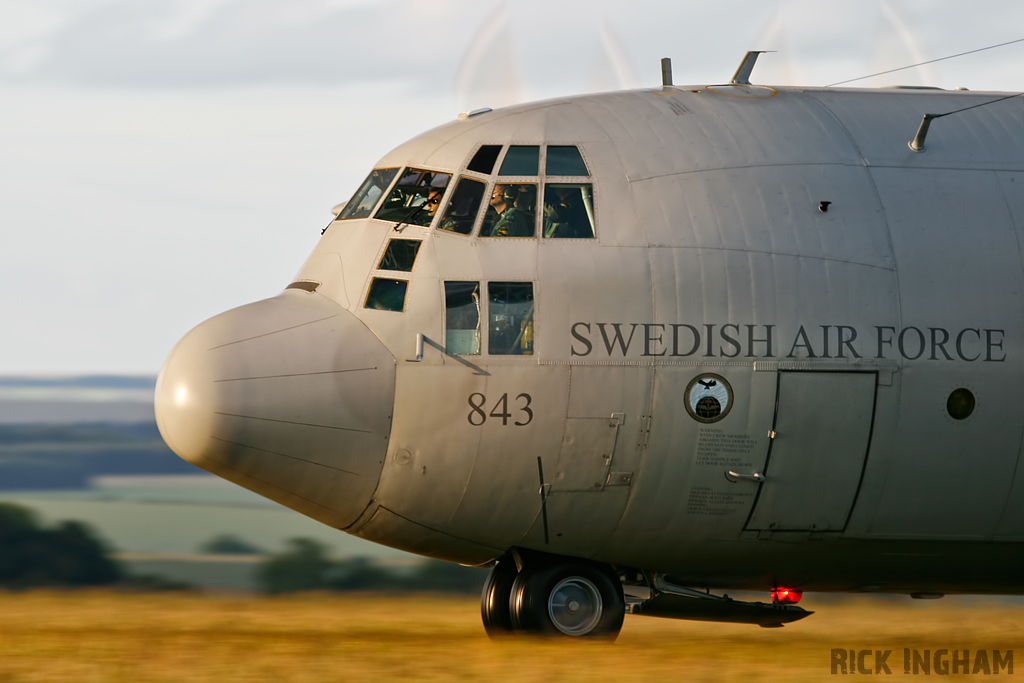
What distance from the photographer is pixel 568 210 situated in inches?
455

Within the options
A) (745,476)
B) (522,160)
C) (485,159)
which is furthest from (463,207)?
(745,476)

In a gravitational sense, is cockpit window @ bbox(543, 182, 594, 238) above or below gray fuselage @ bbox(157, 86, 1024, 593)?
above

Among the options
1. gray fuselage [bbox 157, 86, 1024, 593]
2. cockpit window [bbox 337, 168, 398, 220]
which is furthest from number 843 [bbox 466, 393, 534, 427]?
cockpit window [bbox 337, 168, 398, 220]

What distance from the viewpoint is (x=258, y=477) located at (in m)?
11.3

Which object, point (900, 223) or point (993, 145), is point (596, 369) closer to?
→ point (900, 223)

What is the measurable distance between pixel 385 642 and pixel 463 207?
364 centimetres

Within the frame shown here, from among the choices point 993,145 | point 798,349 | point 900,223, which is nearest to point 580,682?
point 798,349

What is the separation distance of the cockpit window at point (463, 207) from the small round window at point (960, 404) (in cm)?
410

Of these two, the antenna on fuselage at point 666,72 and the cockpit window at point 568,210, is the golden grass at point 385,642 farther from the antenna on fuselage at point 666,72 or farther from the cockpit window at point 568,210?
the antenna on fuselage at point 666,72

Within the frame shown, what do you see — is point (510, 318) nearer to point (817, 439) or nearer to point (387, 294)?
point (387, 294)

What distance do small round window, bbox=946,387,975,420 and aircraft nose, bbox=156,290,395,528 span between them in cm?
448

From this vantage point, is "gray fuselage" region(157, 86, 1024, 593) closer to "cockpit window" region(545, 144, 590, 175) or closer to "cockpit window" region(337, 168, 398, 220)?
"cockpit window" region(545, 144, 590, 175)

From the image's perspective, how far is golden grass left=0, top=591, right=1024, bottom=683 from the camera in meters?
9.86

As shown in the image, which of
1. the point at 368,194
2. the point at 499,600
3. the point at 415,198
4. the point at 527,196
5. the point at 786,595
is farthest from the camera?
the point at 786,595
